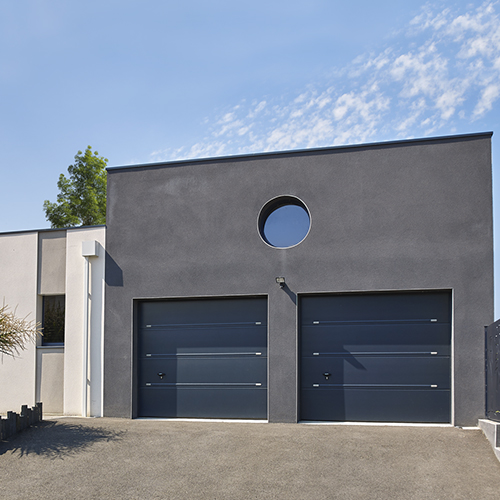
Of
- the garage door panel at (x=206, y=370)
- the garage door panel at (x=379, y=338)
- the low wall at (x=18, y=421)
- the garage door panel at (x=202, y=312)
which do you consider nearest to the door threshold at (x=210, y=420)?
the garage door panel at (x=206, y=370)

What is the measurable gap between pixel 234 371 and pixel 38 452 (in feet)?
11.2

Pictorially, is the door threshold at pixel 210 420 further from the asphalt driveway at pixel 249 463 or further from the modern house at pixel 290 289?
the asphalt driveway at pixel 249 463

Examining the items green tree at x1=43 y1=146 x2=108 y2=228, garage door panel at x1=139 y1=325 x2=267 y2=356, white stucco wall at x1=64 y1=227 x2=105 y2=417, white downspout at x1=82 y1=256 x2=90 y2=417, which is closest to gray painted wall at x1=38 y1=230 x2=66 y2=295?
white stucco wall at x1=64 y1=227 x2=105 y2=417

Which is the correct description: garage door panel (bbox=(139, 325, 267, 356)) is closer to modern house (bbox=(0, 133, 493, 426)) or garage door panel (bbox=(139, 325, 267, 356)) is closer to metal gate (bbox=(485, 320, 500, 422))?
modern house (bbox=(0, 133, 493, 426))

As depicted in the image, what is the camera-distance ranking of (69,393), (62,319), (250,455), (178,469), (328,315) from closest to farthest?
(178,469), (250,455), (328,315), (69,393), (62,319)

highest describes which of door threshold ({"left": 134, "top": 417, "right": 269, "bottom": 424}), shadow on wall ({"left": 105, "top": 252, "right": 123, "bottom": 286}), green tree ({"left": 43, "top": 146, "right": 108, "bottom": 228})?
green tree ({"left": 43, "top": 146, "right": 108, "bottom": 228})

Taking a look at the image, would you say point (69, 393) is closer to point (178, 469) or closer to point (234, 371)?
point (234, 371)

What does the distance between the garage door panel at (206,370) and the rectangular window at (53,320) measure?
2.30 meters

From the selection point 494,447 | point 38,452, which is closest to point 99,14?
point 38,452

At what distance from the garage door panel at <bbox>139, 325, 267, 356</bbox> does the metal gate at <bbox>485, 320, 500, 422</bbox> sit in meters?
3.68

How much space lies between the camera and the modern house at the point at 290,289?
767 cm

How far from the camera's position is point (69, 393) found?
9.01 metres

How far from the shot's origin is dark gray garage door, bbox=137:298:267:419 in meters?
8.33

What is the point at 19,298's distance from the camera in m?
9.88
